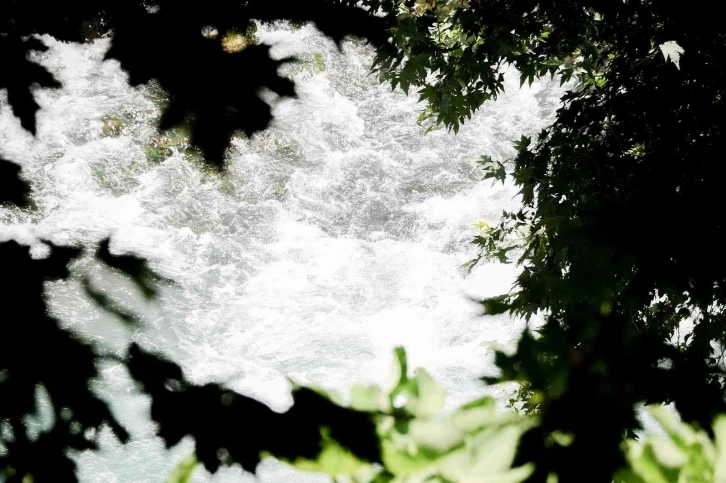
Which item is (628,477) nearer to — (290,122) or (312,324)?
(312,324)

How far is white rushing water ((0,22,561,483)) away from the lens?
5.54 metres

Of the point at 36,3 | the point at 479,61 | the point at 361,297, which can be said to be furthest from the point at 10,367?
the point at 361,297

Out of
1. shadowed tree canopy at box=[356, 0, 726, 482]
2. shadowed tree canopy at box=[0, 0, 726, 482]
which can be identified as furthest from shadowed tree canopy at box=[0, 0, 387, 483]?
shadowed tree canopy at box=[356, 0, 726, 482]

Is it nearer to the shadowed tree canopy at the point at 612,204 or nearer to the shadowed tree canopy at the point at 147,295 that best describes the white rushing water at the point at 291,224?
the shadowed tree canopy at the point at 147,295

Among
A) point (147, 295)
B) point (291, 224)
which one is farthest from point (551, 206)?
point (291, 224)

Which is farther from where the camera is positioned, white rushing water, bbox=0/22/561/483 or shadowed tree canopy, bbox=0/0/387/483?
white rushing water, bbox=0/22/561/483

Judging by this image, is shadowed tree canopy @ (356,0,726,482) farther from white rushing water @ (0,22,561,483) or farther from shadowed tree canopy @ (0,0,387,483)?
white rushing water @ (0,22,561,483)

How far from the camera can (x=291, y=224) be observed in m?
6.71

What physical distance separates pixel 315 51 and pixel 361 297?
13.1ft

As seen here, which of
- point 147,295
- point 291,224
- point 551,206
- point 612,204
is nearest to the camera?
point 612,204

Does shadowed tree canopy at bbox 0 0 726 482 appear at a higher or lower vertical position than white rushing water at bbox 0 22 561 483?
lower

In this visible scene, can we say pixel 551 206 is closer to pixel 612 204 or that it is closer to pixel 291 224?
pixel 612 204

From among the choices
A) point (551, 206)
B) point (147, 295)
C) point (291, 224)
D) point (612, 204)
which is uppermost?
point (291, 224)

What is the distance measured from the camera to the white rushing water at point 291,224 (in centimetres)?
554
